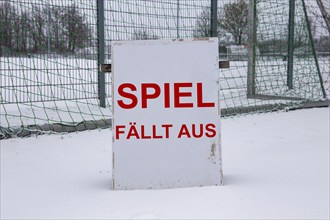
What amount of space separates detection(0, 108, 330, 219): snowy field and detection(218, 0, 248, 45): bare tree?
256 cm

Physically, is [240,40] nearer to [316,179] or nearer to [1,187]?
[316,179]

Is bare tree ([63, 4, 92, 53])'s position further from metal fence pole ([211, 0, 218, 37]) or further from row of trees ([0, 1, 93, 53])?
metal fence pole ([211, 0, 218, 37])

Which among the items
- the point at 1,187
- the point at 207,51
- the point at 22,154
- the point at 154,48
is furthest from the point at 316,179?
the point at 22,154

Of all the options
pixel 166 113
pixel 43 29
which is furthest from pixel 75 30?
pixel 166 113

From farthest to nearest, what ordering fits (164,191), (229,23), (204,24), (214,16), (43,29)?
(229,23) → (204,24) → (214,16) → (43,29) → (164,191)

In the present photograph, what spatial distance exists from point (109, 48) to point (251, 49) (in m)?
2.25

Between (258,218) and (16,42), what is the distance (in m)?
3.64

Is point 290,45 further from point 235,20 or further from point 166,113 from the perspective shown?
point 166,113

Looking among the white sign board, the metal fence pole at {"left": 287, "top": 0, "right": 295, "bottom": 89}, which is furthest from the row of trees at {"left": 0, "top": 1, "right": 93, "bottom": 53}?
the metal fence pole at {"left": 287, "top": 0, "right": 295, "bottom": 89}

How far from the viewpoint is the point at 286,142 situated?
342 centimetres

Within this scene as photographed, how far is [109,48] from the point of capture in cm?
486

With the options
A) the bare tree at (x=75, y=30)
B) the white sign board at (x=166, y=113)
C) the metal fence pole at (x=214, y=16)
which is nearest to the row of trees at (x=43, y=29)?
the bare tree at (x=75, y=30)

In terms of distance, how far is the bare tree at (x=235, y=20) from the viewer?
5746mm

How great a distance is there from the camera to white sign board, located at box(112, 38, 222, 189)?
2170 millimetres
